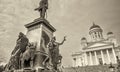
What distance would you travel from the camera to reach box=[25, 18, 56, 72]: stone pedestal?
17.8ft

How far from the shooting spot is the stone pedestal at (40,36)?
5438mm

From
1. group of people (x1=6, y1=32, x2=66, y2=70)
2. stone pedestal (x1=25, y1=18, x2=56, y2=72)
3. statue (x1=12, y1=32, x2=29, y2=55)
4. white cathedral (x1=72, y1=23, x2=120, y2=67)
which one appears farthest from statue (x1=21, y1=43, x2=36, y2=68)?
white cathedral (x1=72, y1=23, x2=120, y2=67)

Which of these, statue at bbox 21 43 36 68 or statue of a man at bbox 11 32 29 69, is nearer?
statue at bbox 21 43 36 68

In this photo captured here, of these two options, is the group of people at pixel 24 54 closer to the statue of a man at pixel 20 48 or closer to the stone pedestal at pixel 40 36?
the statue of a man at pixel 20 48

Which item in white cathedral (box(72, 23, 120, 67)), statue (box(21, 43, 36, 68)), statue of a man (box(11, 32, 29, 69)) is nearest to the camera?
statue (box(21, 43, 36, 68))

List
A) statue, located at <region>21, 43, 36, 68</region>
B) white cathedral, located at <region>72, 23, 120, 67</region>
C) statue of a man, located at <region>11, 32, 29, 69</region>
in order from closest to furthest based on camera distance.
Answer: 1. statue, located at <region>21, 43, 36, 68</region>
2. statue of a man, located at <region>11, 32, 29, 69</region>
3. white cathedral, located at <region>72, 23, 120, 67</region>

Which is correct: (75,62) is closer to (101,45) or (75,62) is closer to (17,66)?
(101,45)

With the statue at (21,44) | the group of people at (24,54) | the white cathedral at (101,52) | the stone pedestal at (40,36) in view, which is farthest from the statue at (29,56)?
the white cathedral at (101,52)

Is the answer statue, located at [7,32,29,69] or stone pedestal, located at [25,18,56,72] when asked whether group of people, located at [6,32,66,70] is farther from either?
stone pedestal, located at [25,18,56,72]

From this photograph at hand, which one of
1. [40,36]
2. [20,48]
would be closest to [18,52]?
[20,48]

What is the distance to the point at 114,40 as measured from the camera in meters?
58.0

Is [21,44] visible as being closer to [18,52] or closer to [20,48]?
[20,48]

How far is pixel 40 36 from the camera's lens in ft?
20.1

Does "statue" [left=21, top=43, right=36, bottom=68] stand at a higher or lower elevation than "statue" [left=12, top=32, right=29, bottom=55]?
lower
